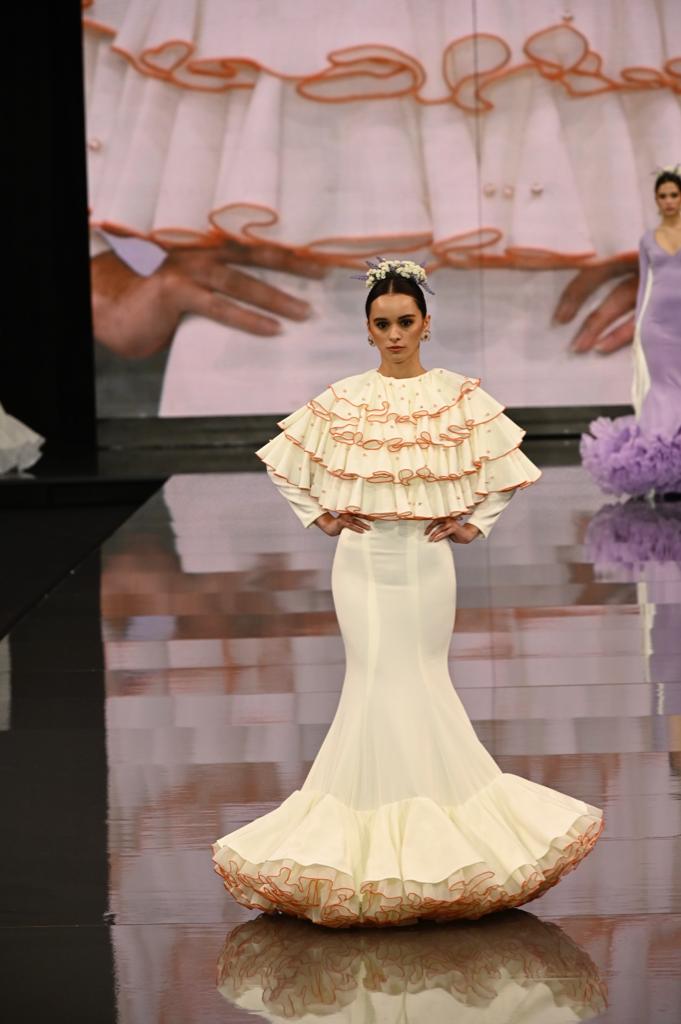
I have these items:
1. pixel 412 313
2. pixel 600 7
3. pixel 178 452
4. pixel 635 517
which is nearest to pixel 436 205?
pixel 600 7

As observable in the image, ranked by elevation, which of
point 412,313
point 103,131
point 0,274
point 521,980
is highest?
point 103,131

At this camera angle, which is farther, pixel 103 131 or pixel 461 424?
pixel 103 131

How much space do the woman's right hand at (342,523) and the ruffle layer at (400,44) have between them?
977 centimetres

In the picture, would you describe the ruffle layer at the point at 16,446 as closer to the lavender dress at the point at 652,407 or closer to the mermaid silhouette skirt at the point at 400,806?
the lavender dress at the point at 652,407

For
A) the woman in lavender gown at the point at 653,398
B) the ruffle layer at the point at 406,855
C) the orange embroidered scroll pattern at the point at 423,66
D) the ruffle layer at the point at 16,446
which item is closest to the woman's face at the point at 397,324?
the ruffle layer at the point at 406,855

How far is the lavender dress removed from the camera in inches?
334

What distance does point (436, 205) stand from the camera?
496 inches

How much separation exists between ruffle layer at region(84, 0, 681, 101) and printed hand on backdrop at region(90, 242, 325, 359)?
123cm

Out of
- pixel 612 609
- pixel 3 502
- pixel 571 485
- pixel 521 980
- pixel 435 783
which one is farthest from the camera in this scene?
pixel 3 502

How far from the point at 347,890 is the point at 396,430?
831 millimetres

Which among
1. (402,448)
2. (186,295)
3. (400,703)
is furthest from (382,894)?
(186,295)

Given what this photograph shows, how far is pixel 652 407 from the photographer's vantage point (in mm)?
8664

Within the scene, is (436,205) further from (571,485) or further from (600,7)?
(571,485)

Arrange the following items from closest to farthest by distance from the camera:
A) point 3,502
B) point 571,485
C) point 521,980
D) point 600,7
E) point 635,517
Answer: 1. point 521,980
2. point 635,517
3. point 571,485
4. point 3,502
5. point 600,7
